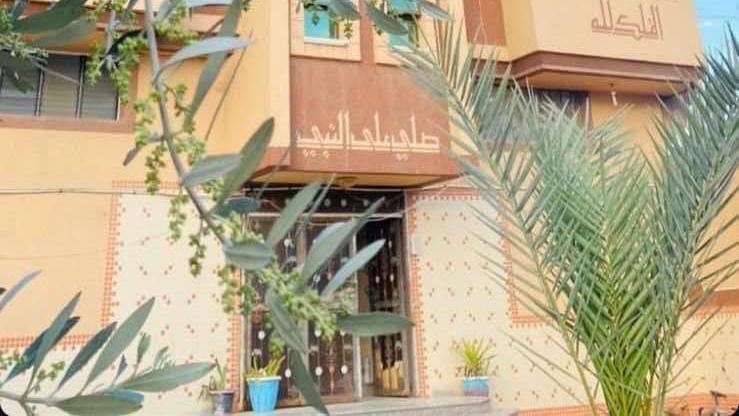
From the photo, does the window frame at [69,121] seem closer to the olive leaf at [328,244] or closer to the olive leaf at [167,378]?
the olive leaf at [167,378]

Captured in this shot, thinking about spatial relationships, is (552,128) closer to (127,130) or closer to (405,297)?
(405,297)

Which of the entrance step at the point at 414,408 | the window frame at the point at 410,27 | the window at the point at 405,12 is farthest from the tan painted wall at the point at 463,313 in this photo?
the window at the point at 405,12

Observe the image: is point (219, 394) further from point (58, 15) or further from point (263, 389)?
point (58, 15)

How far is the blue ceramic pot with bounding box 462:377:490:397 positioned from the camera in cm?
558

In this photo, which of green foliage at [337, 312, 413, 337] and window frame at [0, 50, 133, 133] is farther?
window frame at [0, 50, 133, 133]

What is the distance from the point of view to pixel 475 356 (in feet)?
18.8

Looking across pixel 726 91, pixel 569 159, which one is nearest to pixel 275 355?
pixel 569 159

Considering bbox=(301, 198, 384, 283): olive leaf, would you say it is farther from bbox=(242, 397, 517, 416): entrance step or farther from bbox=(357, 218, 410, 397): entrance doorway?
bbox=(357, 218, 410, 397): entrance doorway

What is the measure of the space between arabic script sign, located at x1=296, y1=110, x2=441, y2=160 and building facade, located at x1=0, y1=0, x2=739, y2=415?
0.01 m

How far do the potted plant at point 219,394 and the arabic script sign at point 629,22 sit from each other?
5.54 metres

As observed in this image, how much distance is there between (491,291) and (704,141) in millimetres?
4432

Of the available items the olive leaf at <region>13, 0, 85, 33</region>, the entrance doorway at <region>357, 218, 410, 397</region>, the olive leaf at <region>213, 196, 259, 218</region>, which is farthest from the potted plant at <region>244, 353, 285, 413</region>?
the olive leaf at <region>213, 196, 259, 218</region>

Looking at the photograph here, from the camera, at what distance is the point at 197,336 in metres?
5.10

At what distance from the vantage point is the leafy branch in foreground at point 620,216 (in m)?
1.77
